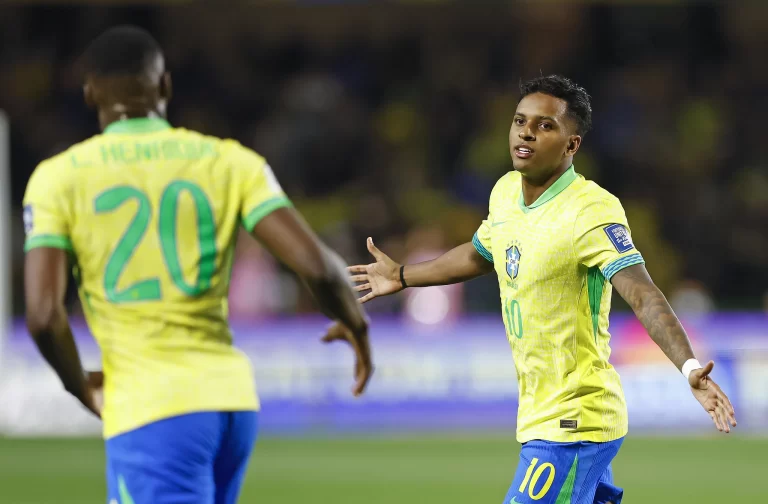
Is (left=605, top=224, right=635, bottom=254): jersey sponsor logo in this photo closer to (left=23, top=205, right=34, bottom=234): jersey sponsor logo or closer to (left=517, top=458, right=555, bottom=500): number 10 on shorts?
(left=517, top=458, right=555, bottom=500): number 10 on shorts

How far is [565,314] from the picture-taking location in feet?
15.5

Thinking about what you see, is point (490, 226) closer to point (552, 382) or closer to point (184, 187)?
point (552, 382)

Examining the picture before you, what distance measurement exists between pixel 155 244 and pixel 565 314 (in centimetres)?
164

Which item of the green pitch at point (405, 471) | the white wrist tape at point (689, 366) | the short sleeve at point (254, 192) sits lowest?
the green pitch at point (405, 471)

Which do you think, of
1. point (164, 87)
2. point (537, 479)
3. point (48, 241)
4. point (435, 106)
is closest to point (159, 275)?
point (48, 241)

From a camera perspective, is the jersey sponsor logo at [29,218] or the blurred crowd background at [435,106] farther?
the blurred crowd background at [435,106]

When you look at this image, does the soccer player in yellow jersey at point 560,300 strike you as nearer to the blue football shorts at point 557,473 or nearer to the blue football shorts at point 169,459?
the blue football shorts at point 557,473

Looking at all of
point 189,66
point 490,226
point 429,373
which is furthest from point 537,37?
point 490,226

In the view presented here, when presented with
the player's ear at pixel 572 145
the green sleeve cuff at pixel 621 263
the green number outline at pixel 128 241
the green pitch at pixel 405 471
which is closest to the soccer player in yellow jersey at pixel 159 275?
the green number outline at pixel 128 241

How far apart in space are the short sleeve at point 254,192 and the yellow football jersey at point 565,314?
1.28 metres

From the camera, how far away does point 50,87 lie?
1831 cm

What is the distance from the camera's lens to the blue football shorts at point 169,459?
12.0ft

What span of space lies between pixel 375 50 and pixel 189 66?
264 centimetres

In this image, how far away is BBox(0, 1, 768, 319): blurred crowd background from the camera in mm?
16500
